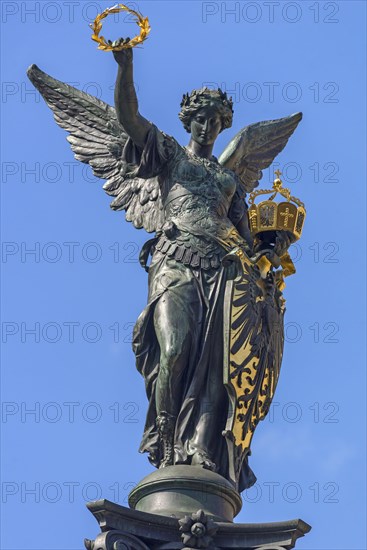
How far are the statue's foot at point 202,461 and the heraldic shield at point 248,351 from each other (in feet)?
0.84

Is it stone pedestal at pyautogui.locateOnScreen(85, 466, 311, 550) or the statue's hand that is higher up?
the statue's hand

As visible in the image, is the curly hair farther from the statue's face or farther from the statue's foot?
the statue's foot

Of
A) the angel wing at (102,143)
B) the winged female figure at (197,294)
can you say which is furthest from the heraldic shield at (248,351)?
the angel wing at (102,143)

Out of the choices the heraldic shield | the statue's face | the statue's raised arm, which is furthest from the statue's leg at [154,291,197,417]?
the statue's face

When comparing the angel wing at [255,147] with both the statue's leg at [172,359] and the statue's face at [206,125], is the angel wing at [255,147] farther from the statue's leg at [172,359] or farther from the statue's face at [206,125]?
the statue's leg at [172,359]

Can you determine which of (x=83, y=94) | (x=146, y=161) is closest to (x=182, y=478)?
(x=146, y=161)

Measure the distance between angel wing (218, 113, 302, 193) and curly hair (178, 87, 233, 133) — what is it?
1030 mm

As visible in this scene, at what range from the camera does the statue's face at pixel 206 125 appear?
852 inches

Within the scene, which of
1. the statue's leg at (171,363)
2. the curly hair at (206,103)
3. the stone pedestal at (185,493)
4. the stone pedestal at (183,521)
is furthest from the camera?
the curly hair at (206,103)

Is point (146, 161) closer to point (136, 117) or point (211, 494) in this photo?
point (136, 117)

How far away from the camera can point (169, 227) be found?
69.0 feet

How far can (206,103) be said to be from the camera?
70.9 ft

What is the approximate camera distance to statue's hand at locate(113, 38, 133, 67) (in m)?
20.3

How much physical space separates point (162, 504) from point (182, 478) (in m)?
0.33
